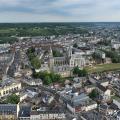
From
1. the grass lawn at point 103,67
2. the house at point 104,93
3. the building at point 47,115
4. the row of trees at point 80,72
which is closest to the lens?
the building at point 47,115

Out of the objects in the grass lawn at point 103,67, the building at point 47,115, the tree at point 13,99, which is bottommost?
the grass lawn at point 103,67

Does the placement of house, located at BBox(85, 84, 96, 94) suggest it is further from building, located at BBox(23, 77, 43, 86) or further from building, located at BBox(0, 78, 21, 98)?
building, located at BBox(0, 78, 21, 98)

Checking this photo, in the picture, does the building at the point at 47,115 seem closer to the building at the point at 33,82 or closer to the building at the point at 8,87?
the building at the point at 8,87

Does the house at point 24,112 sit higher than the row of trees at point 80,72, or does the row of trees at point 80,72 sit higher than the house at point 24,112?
the row of trees at point 80,72

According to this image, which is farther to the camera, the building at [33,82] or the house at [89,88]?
the building at [33,82]

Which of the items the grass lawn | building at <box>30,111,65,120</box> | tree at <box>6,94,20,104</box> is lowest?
Result: the grass lawn

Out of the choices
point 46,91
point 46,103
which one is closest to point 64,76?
point 46,91

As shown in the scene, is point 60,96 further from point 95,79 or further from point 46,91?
point 95,79

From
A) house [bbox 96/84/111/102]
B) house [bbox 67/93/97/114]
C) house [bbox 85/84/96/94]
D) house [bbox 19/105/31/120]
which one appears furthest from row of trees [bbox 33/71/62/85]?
house [bbox 19/105/31/120]

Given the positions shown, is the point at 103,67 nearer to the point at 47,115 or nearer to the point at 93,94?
the point at 93,94

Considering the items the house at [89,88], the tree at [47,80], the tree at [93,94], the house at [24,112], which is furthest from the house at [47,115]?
the tree at [47,80]

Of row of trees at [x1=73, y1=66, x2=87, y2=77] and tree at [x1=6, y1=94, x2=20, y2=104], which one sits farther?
row of trees at [x1=73, y1=66, x2=87, y2=77]
